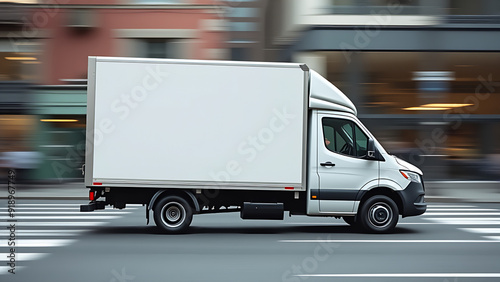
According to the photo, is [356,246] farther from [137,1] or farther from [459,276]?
[137,1]

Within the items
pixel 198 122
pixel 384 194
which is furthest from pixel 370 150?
pixel 198 122

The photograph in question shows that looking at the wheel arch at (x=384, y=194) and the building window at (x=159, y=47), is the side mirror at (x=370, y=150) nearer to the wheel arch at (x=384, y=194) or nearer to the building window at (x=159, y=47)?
the wheel arch at (x=384, y=194)

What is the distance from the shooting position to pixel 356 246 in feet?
31.4

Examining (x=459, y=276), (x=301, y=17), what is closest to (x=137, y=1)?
(x=301, y=17)

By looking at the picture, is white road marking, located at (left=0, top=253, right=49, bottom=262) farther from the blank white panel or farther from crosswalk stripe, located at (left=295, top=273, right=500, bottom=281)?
crosswalk stripe, located at (left=295, top=273, right=500, bottom=281)

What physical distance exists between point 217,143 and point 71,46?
1533 centimetres

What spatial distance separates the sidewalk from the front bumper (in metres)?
8.97

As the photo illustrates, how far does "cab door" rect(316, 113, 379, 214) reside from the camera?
10617mm

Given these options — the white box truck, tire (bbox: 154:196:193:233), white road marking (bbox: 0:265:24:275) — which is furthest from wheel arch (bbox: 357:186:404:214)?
white road marking (bbox: 0:265:24:275)

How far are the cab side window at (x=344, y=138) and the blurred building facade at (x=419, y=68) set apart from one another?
1137 cm

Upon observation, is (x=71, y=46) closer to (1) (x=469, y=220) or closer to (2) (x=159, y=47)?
(2) (x=159, y=47)

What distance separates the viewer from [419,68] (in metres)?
22.2

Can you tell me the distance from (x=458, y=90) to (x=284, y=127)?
1366 cm

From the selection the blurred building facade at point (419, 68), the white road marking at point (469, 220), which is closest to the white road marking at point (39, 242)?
the white road marking at point (469, 220)
